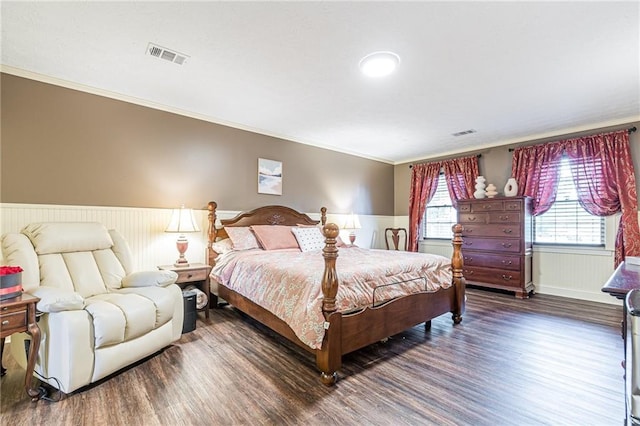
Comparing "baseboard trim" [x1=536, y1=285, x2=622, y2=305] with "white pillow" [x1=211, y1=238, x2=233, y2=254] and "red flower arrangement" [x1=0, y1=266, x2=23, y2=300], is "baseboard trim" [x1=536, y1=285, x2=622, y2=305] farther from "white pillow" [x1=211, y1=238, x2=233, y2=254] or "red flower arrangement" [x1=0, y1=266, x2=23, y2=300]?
"red flower arrangement" [x1=0, y1=266, x2=23, y2=300]

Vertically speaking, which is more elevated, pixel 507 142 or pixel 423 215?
pixel 507 142

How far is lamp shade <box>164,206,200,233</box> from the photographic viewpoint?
348cm

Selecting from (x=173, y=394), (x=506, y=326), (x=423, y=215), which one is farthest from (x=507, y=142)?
(x=173, y=394)

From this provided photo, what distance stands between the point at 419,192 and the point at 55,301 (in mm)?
5715

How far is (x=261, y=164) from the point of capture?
4590 millimetres

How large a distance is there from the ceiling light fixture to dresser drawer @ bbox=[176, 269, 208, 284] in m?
2.68

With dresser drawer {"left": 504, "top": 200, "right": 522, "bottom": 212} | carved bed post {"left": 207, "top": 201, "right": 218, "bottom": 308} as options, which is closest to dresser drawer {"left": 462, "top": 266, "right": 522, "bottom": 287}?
dresser drawer {"left": 504, "top": 200, "right": 522, "bottom": 212}

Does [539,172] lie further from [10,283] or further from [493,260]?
[10,283]

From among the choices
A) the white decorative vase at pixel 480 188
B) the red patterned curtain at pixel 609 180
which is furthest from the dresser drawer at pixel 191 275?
the red patterned curtain at pixel 609 180

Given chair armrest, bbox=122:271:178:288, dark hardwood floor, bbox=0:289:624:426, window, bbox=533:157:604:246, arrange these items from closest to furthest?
1. dark hardwood floor, bbox=0:289:624:426
2. chair armrest, bbox=122:271:178:288
3. window, bbox=533:157:604:246

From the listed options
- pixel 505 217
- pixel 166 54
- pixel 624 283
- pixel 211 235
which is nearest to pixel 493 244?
pixel 505 217

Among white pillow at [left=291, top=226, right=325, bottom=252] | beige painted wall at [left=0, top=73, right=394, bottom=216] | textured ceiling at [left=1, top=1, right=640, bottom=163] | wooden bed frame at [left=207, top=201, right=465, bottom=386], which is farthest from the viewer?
white pillow at [left=291, top=226, right=325, bottom=252]

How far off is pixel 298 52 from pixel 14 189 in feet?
9.52

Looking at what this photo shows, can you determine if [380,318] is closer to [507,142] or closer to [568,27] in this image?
[568,27]
